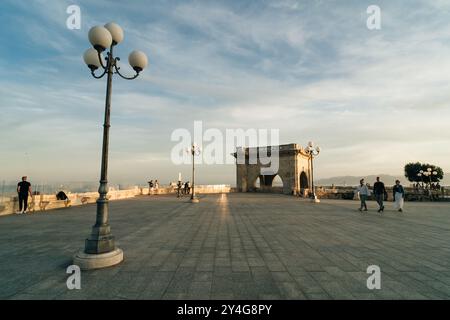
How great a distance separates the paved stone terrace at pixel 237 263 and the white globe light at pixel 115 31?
5.02 meters

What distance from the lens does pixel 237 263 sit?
4648 millimetres

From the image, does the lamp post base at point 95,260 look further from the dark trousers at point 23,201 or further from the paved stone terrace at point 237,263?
the dark trousers at point 23,201

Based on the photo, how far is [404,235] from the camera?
7215mm

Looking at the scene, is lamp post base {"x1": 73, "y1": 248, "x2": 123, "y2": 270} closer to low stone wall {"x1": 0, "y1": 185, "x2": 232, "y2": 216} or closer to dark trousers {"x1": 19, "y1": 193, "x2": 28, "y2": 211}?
dark trousers {"x1": 19, "y1": 193, "x2": 28, "y2": 211}

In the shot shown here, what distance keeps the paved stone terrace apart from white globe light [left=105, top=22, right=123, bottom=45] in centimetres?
502

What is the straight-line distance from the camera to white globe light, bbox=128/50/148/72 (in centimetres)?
538

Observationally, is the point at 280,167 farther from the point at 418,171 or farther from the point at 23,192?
the point at 418,171

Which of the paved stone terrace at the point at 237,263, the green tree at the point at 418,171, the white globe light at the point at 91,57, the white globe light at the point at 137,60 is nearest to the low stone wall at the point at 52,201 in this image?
the paved stone terrace at the point at 237,263

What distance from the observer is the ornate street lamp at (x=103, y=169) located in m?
4.42

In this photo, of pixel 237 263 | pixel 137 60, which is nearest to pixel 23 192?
pixel 137 60

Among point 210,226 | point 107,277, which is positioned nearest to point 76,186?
point 210,226

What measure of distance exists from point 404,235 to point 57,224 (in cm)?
1257
